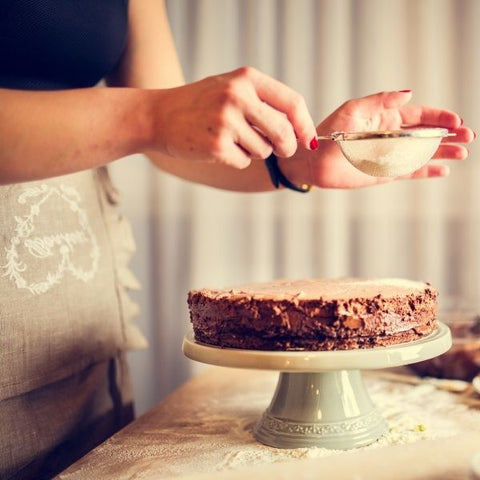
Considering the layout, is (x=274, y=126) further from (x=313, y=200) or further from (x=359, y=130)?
(x=313, y=200)

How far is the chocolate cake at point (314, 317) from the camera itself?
0.85 m

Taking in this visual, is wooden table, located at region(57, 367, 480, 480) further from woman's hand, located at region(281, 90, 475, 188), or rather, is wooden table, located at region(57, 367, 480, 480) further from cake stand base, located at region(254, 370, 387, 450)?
woman's hand, located at region(281, 90, 475, 188)

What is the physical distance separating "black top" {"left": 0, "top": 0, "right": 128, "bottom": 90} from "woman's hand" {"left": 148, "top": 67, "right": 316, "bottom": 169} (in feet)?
0.94

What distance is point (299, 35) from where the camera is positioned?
208cm

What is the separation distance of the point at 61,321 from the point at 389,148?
55cm

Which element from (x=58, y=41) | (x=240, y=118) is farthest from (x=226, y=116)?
(x=58, y=41)

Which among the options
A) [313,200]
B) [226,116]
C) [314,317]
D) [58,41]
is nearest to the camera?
[226,116]

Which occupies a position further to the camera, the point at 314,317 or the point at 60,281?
the point at 60,281

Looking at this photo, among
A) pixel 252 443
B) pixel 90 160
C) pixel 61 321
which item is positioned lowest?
pixel 252 443

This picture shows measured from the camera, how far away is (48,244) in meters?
1.04

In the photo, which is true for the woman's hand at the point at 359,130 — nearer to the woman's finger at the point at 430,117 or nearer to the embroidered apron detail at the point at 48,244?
the woman's finger at the point at 430,117

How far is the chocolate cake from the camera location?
0.85 m

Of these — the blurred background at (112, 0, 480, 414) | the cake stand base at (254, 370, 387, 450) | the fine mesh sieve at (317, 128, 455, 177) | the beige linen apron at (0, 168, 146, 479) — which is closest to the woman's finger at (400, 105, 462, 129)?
the fine mesh sieve at (317, 128, 455, 177)

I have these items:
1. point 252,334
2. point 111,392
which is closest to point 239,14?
point 111,392
